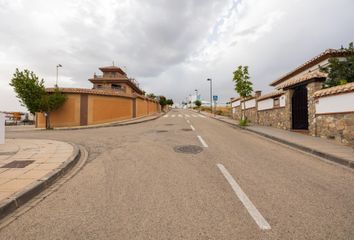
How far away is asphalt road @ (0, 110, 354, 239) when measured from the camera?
2.45 meters

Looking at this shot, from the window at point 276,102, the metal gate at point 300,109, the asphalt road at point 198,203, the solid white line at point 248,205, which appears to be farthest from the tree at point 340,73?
the solid white line at point 248,205

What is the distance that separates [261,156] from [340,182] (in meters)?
2.30

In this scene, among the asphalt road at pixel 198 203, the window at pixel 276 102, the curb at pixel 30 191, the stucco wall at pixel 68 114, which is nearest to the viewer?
the asphalt road at pixel 198 203

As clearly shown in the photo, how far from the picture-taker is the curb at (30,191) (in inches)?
118

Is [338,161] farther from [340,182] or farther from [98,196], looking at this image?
[98,196]

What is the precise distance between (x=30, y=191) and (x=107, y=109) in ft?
59.5

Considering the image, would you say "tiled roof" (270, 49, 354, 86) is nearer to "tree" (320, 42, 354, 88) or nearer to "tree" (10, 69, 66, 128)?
"tree" (320, 42, 354, 88)

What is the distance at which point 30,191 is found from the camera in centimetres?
354

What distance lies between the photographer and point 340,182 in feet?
13.5

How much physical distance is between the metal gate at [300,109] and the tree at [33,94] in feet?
64.8

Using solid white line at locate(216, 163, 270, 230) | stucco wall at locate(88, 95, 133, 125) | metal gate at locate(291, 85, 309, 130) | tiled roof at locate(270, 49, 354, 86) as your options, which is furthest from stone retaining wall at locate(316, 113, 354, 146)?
stucco wall at locate(88, 95, 133, 125)

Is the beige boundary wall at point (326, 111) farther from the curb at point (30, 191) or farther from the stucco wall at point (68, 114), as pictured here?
the stucco wall at point (68, 114)

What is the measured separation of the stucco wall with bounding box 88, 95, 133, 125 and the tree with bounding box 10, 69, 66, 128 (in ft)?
9.83

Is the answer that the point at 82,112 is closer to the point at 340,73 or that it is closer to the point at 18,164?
the point at 18,164
